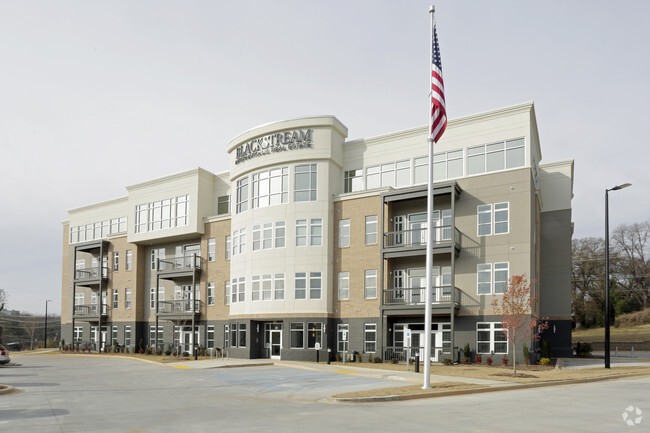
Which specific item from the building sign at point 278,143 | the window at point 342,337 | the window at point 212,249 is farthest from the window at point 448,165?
the window at point 212,249

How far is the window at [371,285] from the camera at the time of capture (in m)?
37.6

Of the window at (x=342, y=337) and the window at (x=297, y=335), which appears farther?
the window at (x=297, y=335)

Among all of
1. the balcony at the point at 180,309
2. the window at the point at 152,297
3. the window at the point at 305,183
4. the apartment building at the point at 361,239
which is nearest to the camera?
the apartment building at the point at 361,239

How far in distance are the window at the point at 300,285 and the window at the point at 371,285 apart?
4227 mm

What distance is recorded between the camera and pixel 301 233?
39781 millimetres

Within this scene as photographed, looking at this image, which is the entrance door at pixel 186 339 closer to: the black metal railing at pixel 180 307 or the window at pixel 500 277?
the black metal railing at pixel 180 307

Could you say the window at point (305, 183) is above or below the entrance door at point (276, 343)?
above

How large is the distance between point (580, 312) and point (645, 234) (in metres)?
17.9

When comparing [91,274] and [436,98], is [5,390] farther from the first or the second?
[91,274]

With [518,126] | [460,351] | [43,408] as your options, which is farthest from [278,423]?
[518,126]

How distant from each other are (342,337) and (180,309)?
56.9 ft

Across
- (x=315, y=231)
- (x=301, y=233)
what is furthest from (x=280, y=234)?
(x=315, y=231)

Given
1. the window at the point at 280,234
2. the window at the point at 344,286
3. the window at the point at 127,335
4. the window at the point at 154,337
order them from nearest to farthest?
1. the window at the point at 344,286
2. the window at the point at 280,234
3. the window at the point at 154,337
4. the window at the point at 127,335

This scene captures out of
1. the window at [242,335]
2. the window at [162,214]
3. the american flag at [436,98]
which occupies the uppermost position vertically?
the american flag at [436,98]
